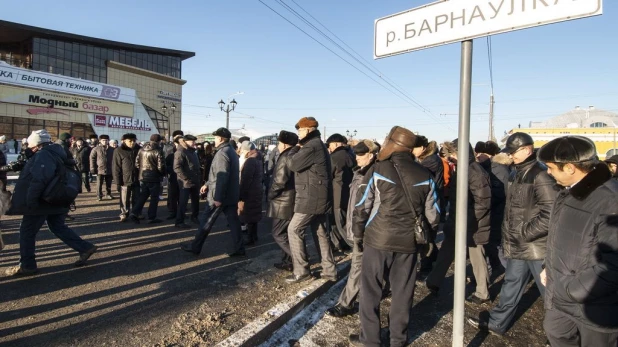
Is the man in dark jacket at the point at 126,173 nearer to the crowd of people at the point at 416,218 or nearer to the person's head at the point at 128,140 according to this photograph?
the person's head at the point at 128,140

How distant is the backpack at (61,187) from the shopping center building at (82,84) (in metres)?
31.4

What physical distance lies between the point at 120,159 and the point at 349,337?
6635 mm

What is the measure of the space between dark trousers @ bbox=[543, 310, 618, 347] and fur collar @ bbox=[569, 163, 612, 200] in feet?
2.35

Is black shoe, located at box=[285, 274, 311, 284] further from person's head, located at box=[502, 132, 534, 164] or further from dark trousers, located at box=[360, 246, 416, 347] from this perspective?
person's head, located at box=[502, 132, 534, 164]

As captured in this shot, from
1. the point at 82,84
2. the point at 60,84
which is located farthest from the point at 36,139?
the point at 82,84

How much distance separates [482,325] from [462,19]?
2.83 m

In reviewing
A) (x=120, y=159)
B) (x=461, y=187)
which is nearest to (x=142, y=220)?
(x=120, y=159)

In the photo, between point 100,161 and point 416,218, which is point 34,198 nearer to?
point 416,218

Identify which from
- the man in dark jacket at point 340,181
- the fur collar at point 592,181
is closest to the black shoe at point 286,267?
the man in dark jacket at point 340,181

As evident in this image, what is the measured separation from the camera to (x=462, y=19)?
6.94 ft

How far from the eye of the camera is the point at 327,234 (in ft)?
14.4

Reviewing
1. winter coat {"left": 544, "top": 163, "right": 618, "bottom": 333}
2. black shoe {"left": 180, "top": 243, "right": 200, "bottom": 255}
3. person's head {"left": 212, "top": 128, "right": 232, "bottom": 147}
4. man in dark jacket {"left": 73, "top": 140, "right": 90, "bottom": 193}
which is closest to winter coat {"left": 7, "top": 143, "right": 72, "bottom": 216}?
black shoe {"left": 180, "top": 243, "right": 200, "bottom": 255}

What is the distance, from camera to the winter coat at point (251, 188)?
5.83 m

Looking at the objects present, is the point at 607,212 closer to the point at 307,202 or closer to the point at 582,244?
the point at 582,244
